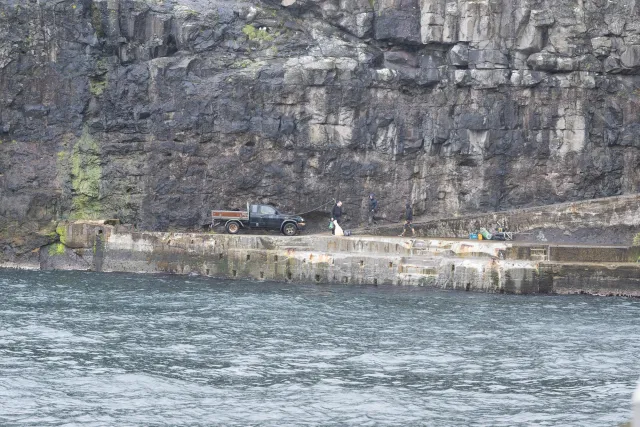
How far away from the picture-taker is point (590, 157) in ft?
164

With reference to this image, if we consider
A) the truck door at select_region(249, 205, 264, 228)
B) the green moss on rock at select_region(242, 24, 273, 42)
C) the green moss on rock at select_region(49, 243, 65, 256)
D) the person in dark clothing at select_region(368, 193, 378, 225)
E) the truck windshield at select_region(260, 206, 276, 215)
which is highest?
the green moss on rock at select_region(242, 24, 273, 42)

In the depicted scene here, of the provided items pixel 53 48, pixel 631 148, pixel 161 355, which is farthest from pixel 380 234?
pixel 161 355

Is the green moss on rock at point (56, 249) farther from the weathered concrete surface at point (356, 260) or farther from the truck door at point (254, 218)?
the truck door at point (254, 218)

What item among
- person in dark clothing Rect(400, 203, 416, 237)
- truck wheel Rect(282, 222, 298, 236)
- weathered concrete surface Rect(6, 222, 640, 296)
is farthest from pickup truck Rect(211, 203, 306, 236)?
person in dark clothing Rect(400, 203, 416, 237)

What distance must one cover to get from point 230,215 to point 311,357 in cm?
1920

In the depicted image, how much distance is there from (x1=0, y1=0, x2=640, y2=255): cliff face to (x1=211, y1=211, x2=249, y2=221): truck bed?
275cm

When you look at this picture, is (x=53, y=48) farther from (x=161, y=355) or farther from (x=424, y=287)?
(x=161, y=355)

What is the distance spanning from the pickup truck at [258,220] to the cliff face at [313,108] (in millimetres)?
2848

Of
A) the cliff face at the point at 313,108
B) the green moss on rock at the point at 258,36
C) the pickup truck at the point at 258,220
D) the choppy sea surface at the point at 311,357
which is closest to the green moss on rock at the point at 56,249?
the cliff face at the point at 313,108

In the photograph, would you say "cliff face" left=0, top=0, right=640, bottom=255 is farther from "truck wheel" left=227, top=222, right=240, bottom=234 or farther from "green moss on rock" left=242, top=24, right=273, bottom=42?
"truck wheel" left=227, top=222, right=240, bottom=234

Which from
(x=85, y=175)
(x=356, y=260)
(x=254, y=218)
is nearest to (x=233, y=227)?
(x=254, y=218)

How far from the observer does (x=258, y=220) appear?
46719 millimetres

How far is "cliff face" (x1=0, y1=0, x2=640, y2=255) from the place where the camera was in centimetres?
4947

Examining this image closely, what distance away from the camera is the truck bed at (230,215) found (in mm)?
46688
